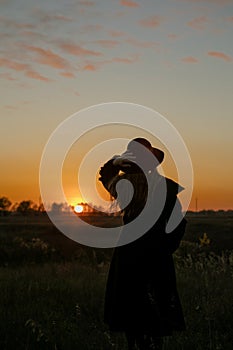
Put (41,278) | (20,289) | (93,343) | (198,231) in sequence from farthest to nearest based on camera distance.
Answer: (198,231)
(41,278)
(20,289)
(93,343)

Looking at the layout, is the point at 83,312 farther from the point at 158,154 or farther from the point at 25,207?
the point at 25,207

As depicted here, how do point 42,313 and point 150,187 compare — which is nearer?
point 150,187

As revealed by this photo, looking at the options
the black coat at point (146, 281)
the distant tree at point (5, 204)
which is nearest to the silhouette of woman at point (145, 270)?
the black coat at point (146, 281)

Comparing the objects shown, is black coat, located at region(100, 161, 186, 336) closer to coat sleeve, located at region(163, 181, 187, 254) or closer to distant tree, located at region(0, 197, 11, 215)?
coat sleeve, located at region(163, 181, 187, 254)

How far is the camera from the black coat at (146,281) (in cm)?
453

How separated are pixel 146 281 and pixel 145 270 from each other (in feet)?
0.33

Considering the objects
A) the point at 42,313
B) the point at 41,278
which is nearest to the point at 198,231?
the point at 41,278

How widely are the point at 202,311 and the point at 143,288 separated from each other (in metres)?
2.89

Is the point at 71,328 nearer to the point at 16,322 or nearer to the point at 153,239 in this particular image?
the point at 16,322

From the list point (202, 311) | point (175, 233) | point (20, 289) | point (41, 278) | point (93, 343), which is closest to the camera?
point (175, 233)

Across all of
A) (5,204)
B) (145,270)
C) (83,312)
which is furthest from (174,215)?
(5,204)

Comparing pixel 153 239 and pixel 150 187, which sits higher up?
pixel 150 187

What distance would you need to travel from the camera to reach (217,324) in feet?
22.0

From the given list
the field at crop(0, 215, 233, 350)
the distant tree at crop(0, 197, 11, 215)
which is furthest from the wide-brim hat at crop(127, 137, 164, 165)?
the distant tree at crop(0, 197, 11, 215)
